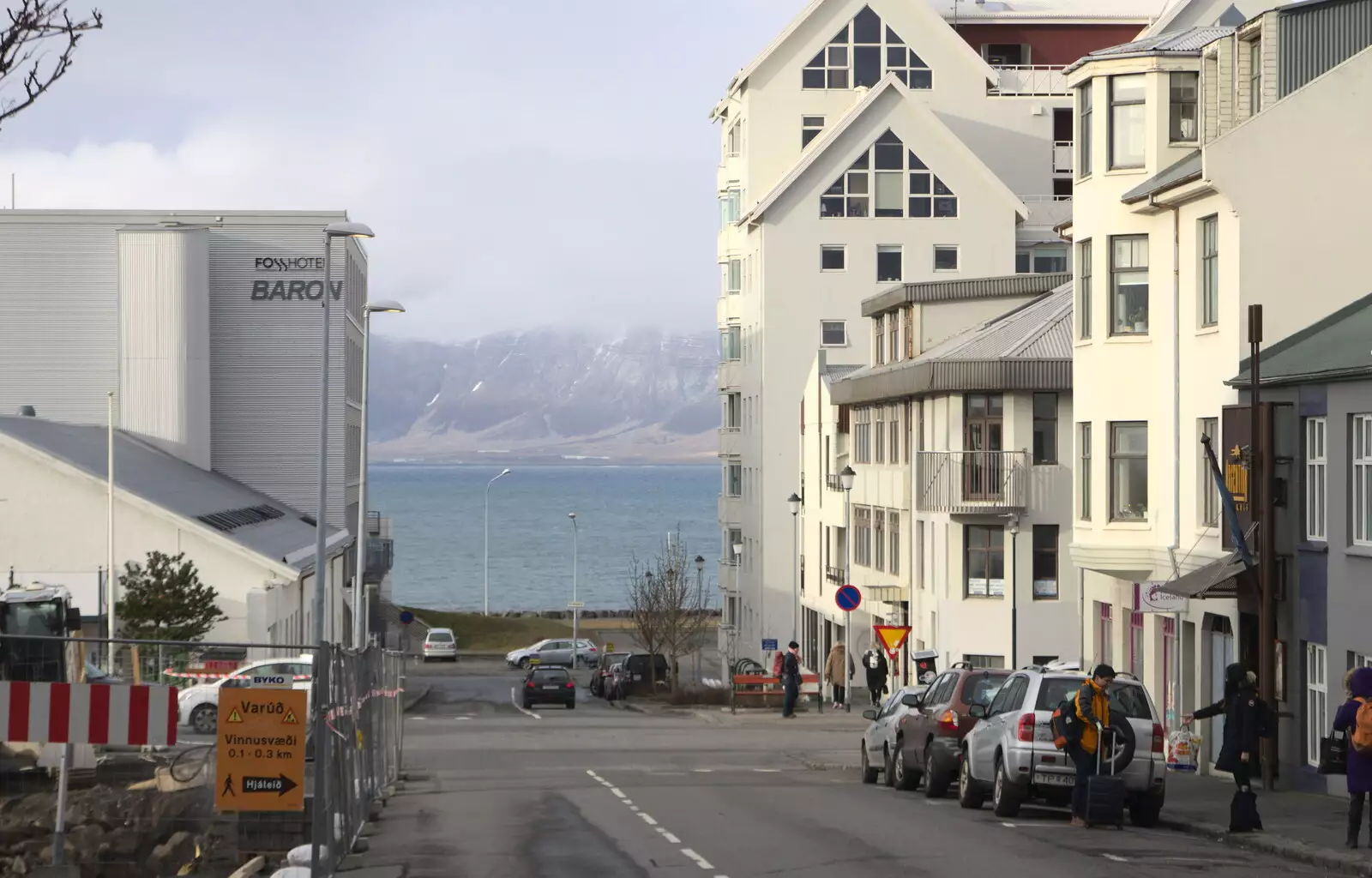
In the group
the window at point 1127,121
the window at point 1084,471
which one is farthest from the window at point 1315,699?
the window at point 1127,121

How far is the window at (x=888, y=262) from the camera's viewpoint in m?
74.3

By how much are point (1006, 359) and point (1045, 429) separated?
221 cm

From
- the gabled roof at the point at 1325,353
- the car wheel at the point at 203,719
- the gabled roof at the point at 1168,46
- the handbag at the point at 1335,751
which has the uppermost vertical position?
the gabled roof at the point at 1168,46

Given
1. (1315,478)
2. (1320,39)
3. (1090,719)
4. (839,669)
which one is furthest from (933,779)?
(839,669)

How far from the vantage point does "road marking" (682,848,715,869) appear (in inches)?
672

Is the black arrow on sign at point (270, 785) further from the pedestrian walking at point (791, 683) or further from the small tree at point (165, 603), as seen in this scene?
the small tree at point (165, 603)

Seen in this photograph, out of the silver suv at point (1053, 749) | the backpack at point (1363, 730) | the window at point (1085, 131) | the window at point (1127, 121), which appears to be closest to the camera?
the backpack at point (1363, 730)

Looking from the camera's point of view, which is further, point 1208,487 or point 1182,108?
point 1182,108

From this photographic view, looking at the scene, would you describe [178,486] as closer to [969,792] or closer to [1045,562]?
[1045,562]

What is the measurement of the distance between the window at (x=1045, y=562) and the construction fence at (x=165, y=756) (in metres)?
31.8

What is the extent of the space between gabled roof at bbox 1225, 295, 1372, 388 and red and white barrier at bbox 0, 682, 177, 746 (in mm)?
14854

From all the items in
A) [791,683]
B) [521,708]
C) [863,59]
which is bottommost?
[521,708]

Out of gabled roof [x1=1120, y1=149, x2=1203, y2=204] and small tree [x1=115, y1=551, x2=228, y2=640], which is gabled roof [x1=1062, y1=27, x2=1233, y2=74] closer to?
gabled roof [x1=1120, y1=149, x2=1203, y2=204]

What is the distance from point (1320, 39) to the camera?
2808cm
